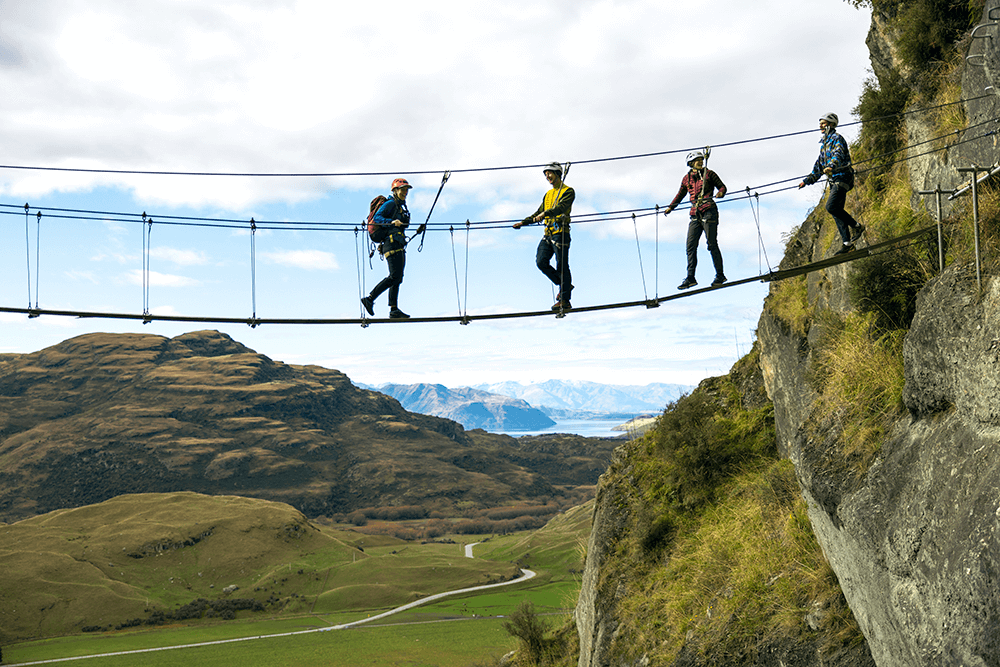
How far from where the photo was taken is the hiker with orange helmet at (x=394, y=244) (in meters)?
15.4

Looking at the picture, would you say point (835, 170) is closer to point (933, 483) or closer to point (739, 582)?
point (933, 483)

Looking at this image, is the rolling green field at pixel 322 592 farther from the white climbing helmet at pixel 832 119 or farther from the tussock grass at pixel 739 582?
the white climbing helmet at pixel 832 119

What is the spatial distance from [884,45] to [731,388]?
1121 centimetres

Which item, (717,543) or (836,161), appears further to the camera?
(717,543)

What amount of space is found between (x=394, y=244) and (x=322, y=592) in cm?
12809

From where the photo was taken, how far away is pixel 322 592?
130375 millimetres

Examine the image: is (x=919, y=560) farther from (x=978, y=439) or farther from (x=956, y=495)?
(x=978, y=439)

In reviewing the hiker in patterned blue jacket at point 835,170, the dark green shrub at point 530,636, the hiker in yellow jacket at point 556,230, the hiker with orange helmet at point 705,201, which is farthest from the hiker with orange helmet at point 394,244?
the dark green shrub at point 530,636

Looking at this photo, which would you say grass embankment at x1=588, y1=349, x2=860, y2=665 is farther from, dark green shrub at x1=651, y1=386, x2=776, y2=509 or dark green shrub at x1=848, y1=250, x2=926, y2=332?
dark green shrub at x1=848, y1=250, x2=926, y2=332

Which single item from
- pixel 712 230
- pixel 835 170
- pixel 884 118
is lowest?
pixel 712 230

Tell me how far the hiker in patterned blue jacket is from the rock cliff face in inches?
62.7

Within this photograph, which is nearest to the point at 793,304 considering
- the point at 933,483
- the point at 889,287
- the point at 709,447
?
the point at 889,287

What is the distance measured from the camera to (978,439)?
10328mm

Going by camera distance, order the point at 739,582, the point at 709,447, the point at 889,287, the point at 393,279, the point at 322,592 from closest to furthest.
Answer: the point at 889,287
the point at 393,279
the point at 739,582
the point at 709,447
the point at 322,592
